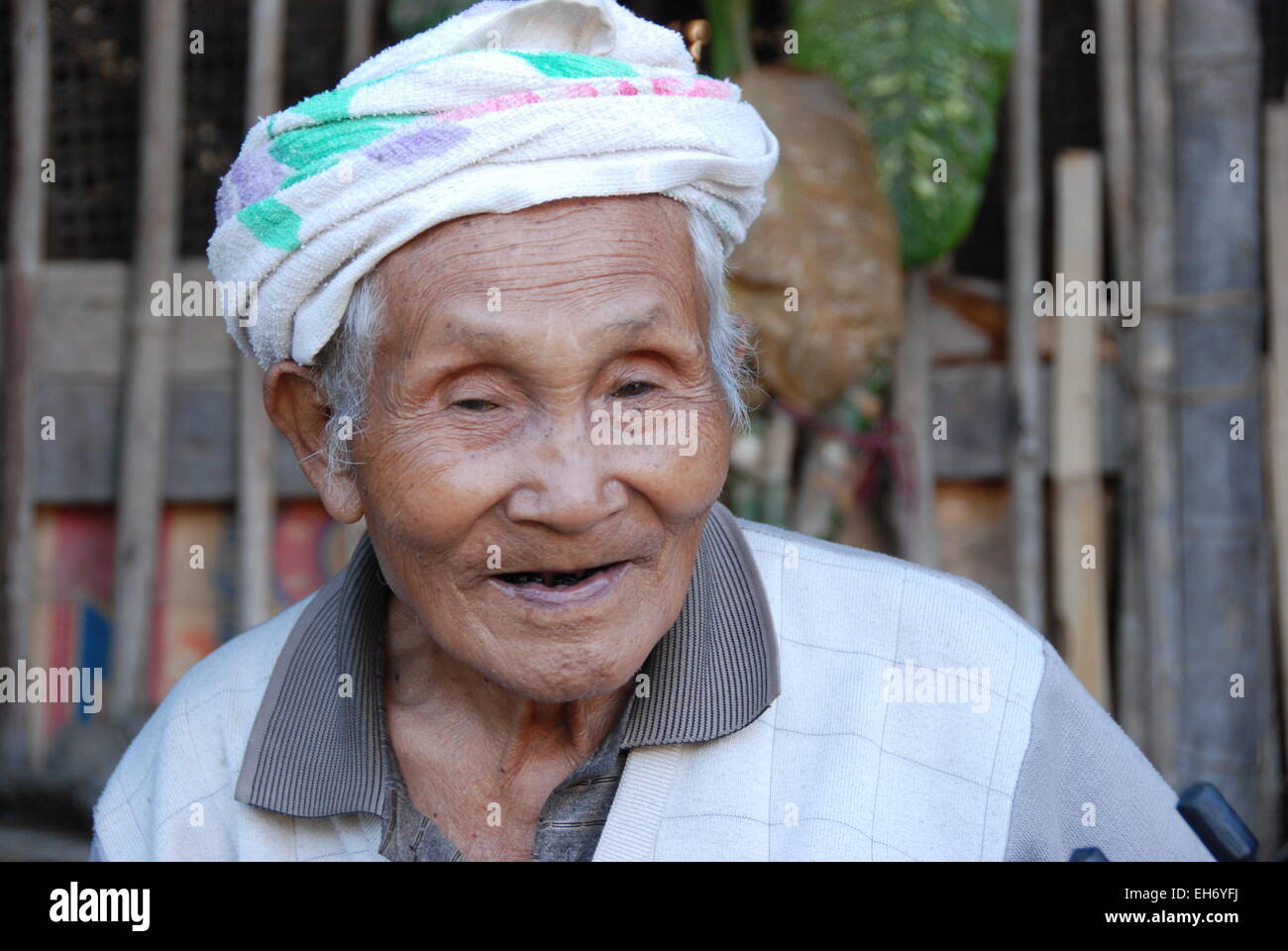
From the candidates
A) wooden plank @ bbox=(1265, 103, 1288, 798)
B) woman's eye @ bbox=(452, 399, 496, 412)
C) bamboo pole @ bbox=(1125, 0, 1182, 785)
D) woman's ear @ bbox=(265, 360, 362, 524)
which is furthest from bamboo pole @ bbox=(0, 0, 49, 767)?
wooden plank @ bbox=(1265, 103, 1288, 798)

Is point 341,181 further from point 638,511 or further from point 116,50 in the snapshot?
point 116,50

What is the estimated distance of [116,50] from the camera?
3783 millimetres

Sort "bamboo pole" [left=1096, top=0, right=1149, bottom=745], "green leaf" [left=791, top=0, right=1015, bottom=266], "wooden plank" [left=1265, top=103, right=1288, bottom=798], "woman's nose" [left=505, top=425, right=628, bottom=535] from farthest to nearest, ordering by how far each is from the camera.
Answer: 1. "bamboo pole" [left=1096, top=0, right=1149, bottom=745]
2. "wooden plank" [left=1265, top=103, right=1288, bottom=798]
3. "green leaf" [left=791, top=0, right=1015, bottom=266]
4. "woman's nose" [left=505, top=425, right=628, bottom=535]

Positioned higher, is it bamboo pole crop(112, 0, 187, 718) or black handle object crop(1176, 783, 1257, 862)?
bamboo pole crop(112, 0, 187, 718)

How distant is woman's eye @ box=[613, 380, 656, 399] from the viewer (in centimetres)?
155

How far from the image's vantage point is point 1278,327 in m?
3.33

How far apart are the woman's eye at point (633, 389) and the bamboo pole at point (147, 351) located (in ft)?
8.01

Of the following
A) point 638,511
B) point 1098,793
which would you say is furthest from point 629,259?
point 1098,793

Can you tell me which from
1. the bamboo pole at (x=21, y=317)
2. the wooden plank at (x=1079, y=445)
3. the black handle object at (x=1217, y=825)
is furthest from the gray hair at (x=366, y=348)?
the bamboo pole at (x=21, y=317)

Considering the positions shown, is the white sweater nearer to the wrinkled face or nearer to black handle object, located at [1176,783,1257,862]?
black handle object, located at [1176,783,1257,862]

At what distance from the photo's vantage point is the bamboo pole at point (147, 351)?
3617mm

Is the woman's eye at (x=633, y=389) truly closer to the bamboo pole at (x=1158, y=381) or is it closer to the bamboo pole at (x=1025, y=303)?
the bamboo pole at (x=1025, y=303)

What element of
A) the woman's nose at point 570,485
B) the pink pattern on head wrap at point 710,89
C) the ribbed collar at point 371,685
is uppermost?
the pink pattern on head wrap at point 710,89

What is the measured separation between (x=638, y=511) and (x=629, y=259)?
289mm
